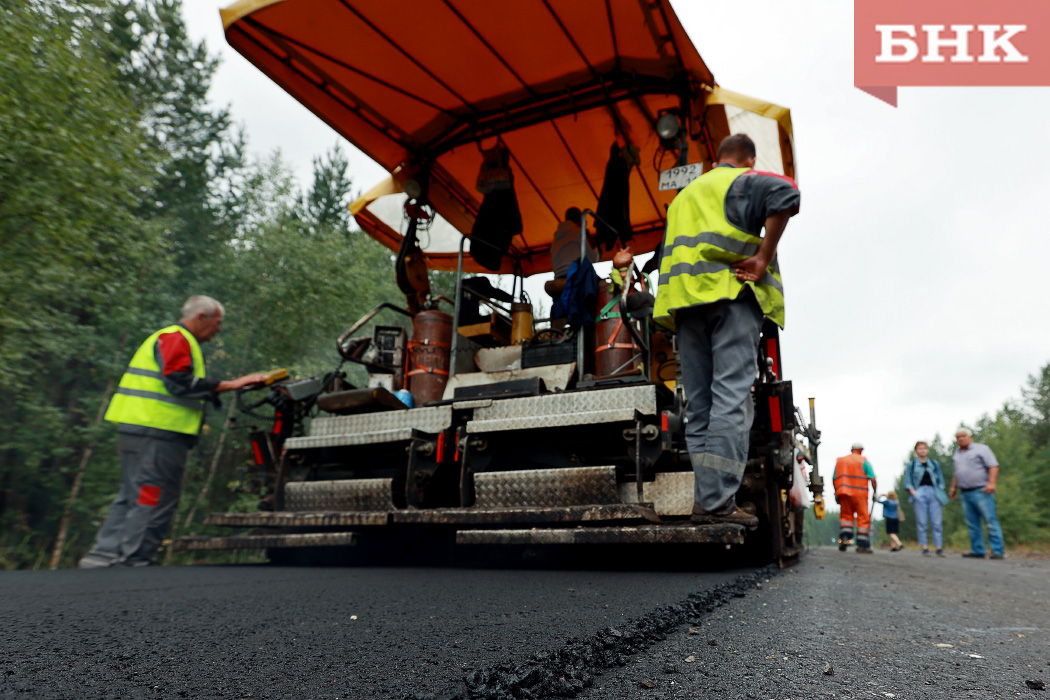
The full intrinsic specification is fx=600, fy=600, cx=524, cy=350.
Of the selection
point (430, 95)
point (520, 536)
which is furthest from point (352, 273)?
point (520, 536)

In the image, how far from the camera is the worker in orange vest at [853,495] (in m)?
9.27

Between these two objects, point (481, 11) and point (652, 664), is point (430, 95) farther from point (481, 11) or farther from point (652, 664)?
point (652, 664)

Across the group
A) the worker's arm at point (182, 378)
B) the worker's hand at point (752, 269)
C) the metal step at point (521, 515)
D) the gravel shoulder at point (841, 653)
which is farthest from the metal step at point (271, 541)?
the worker's hand at point (752, 269)

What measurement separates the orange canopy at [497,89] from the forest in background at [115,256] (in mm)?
2966

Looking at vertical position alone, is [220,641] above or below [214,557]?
above

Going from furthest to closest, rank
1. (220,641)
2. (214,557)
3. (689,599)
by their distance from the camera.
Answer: (214,557)
(689,599)
(220,641)

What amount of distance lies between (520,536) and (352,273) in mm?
10338

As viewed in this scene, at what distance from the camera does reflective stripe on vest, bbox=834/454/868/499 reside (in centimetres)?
955

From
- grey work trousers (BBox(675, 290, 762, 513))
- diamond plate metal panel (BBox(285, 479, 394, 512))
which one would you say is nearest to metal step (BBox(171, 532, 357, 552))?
diamond plate metal panel (BBox(285, 479, 394, 512))

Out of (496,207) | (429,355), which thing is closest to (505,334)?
(429,355)

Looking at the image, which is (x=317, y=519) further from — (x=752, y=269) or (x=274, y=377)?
(x=752, y=269)

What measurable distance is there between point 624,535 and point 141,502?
12.1 ft

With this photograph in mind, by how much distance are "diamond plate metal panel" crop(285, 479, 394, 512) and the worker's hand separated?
225 cm

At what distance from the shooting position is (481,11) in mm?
3924
